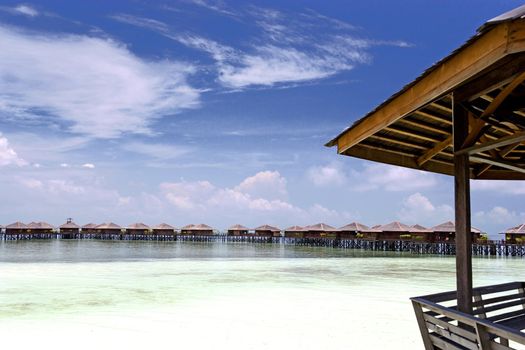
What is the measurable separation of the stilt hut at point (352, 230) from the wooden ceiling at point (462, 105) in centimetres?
3578

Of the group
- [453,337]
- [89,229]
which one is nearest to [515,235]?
[453,337]

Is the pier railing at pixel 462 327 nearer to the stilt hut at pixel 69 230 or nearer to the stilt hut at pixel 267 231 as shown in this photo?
the stilt hut at pixel 267 231

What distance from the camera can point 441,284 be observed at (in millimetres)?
12570

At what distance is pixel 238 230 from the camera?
5259 cm

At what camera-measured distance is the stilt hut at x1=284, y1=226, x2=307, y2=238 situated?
4687cm

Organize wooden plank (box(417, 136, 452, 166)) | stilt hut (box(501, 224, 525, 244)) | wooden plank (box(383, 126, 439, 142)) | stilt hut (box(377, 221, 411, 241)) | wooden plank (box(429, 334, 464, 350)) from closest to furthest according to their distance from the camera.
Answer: wooden plank (box(429, 334, 464, 350)) → wooden plank (box(383, 126, 439, 142)) → wooden plank (box(417, 136, 452, 166)) → stilt hut (box(501, 224, 525, 244)) → stilt hut (box(377, 221, 411, 241))

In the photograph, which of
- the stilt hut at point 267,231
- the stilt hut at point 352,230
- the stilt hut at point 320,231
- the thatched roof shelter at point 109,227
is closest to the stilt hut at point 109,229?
the thatched roof shelter at point 109,227

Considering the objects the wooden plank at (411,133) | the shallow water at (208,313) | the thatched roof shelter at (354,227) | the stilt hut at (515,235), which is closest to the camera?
the wooden plank at (411,133)

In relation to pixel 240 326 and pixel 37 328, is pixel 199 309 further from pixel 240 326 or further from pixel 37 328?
pixel 37 328

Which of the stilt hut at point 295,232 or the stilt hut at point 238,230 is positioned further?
the stilt hut at point 238,230

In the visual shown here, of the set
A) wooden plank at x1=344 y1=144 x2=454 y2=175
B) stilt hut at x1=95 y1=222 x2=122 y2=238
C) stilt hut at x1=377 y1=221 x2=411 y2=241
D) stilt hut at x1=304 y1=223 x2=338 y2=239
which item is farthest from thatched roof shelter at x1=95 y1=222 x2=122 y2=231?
wooden plank at x1=344 y1=144 x2=454 y2=175

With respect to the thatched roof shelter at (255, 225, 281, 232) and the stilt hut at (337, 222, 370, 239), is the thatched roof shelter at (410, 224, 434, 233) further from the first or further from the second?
the thatched roof shelter at (255, 225, 281, 232)

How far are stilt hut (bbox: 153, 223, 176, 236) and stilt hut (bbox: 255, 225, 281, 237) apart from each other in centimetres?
1028

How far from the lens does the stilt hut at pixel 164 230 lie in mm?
53312
